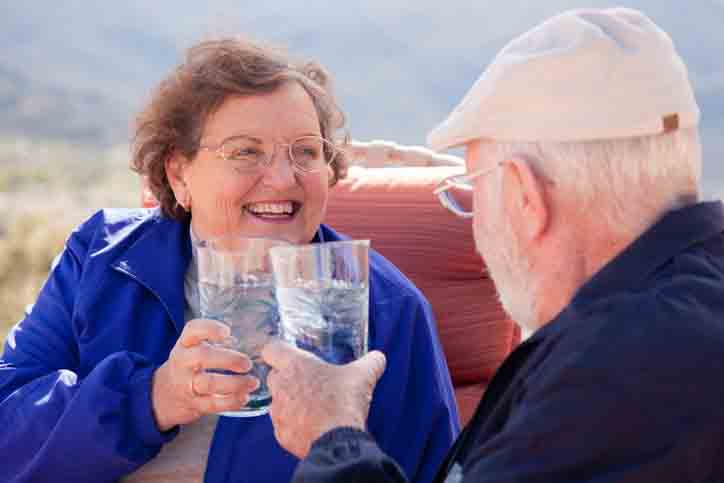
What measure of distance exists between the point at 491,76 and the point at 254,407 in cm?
82

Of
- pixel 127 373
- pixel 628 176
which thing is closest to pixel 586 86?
pixel 628 176

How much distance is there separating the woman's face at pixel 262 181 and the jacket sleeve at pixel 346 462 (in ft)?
3.15

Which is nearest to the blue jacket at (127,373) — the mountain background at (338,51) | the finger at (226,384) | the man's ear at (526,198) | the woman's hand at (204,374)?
the woman's hand at (204,374)

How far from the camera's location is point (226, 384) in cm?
175

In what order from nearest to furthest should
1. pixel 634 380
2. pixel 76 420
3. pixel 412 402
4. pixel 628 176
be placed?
pixel 634 380 → pixel 628 176 → pixel 76 420 → pixel 412 402

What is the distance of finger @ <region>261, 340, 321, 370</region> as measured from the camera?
1.54 metres

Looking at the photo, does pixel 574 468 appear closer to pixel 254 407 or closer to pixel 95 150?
pixel 254 407

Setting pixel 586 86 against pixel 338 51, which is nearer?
pixel 586 86

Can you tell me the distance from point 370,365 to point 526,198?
42cm

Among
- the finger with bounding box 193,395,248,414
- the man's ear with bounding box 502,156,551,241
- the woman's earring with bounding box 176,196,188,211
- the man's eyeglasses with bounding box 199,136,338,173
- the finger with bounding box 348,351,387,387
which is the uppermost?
the man's ear with bounding box 502,156,551,241

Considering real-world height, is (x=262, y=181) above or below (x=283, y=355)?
above

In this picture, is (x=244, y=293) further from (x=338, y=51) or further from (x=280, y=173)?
(x=338, y=51)

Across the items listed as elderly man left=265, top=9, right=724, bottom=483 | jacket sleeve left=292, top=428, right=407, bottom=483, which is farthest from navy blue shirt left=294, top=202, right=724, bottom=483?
jacket sleeve left=292, top=428, right=407, bottom=483

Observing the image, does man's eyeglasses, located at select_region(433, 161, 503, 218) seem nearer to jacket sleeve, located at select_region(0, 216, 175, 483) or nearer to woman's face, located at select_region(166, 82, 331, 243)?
woman's face, located at select_region(166, 82, 331, 243)
